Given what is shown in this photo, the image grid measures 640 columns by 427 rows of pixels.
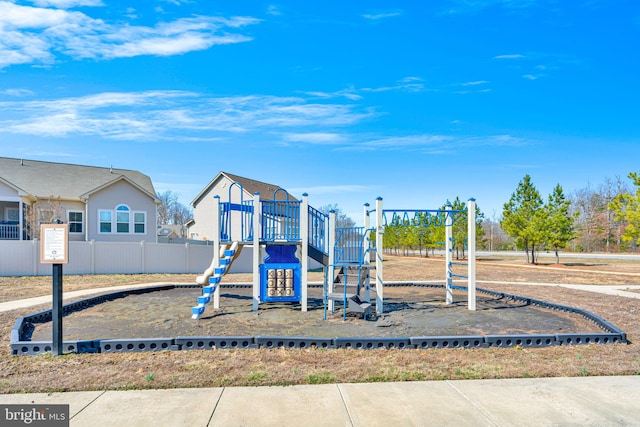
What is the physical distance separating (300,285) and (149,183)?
2048 centimetres

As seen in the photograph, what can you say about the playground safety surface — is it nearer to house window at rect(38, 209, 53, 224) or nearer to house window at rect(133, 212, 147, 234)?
house window at rect(133, 212, 147, 234)

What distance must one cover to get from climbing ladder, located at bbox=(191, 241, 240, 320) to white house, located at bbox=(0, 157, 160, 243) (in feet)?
49.9

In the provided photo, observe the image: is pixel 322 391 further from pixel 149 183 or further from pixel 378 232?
pixel 149 183

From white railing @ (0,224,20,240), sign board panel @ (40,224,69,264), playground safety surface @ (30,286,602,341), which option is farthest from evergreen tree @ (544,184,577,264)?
white railing @ (0,224,20,240)

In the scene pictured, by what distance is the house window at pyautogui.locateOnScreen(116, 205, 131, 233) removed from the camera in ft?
74.8

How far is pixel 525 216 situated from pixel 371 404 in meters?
29.9

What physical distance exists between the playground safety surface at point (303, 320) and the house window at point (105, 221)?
13.2 meters

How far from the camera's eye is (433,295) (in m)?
12.4

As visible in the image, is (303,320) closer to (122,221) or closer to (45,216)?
(122,221)

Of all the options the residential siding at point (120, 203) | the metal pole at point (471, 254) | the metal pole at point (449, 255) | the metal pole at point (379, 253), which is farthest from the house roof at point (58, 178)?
the metal pole at point (471, 254)

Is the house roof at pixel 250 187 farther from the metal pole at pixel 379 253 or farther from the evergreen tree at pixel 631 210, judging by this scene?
the metal pole at pixel 379 253

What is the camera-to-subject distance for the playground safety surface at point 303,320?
283 inches

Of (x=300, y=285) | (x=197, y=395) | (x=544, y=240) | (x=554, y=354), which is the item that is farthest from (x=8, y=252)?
(x=544, y=240)

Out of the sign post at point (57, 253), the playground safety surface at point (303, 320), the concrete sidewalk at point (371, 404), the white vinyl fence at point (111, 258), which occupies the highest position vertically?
the sign post at point (57, 253)
